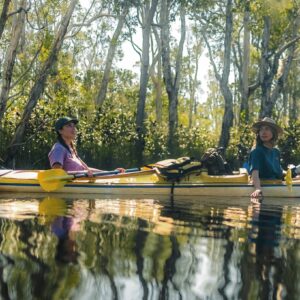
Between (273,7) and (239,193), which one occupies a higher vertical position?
(273,7)

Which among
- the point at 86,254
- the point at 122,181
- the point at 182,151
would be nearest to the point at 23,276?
the point at 86,254

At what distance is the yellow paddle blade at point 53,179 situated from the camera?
789 centimetres

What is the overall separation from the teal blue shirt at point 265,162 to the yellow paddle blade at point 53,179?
285 cm

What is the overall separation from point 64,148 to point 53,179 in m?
0.52

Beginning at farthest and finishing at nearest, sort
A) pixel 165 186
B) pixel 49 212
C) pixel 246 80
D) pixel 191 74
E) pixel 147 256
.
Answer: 1. pixel 191 74
2. pixel 246 80
3. pixel 165 186
4. pixel 49 212
5. pixel 147 256

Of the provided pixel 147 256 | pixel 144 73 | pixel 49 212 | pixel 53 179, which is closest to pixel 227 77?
pixel 144 73

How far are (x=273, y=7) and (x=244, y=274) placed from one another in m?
14.9

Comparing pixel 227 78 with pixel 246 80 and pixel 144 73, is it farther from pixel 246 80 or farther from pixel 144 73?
pixel 144 73

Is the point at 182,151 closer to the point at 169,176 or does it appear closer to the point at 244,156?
the point at 244,156

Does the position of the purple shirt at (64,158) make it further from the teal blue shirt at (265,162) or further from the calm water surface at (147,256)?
the teal blue shirt at (265,162)

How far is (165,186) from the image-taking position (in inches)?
326

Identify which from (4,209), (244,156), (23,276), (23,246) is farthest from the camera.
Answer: (244,156)

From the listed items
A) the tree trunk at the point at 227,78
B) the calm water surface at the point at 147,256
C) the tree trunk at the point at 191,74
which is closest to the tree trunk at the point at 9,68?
the calm water surface at the point at 147,256

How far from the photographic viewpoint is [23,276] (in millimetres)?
2404
